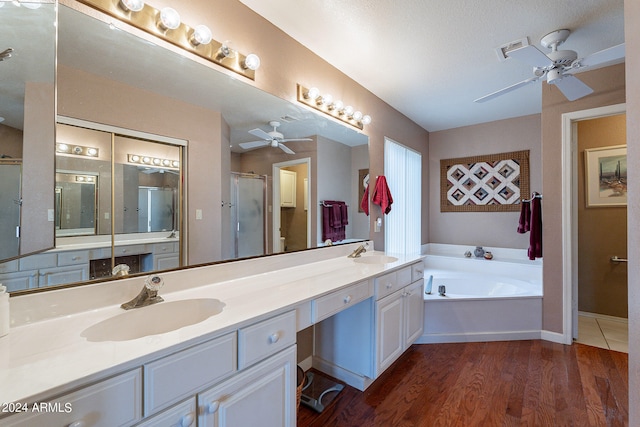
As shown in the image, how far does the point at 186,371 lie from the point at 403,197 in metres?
2.97

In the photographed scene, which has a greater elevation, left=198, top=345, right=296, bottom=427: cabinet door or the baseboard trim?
left=198, top=345, right=296, bottom=427: cabinet door

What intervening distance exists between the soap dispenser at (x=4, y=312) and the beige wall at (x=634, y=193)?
5.51ft

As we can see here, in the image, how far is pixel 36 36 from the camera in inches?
39.3

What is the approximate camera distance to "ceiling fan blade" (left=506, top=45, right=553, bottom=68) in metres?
1.67

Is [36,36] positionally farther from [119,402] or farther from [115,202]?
[119,402]

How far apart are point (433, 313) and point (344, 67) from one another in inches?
91.6

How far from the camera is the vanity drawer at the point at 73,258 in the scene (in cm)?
108

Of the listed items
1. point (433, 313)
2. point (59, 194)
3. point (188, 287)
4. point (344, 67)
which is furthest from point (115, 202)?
point (433, 313)

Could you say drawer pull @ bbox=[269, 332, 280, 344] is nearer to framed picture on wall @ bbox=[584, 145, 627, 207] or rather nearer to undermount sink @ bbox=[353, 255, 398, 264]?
undermount sink @ bbox=[353, 255, 398, 264]

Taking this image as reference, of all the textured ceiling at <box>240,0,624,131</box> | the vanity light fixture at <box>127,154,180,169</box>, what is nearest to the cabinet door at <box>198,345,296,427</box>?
the vanity light fixture at <box>127,154,180,169</box>

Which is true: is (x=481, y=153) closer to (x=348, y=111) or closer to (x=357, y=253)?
(x=348, y=111)

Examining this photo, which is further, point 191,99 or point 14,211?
point 191,99

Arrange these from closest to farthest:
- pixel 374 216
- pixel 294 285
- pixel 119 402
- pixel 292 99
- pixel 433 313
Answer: pixel 119 402, pixel 294 285, pixel 292 99, pixel 433 313, pixel 374 216

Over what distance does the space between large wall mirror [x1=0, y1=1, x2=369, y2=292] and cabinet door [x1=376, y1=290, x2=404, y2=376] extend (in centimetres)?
78
